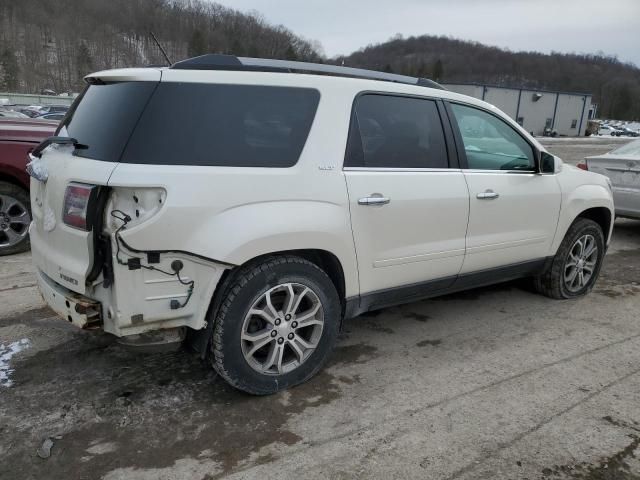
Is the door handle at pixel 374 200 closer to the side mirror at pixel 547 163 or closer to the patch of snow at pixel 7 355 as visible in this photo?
the side mirror at pixel 547 163

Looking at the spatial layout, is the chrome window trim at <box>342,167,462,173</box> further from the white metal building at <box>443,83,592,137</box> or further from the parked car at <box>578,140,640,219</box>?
the white metal building at <box>443,83,592,137</box>

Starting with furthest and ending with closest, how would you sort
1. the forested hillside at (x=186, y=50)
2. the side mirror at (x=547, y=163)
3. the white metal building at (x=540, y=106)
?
the forested hillside at (x=186, y=50), the white metal building at (x=540, y=106), the side mirror at (x=547, y=163)

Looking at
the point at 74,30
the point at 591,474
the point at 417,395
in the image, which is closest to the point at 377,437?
the point at 417,395

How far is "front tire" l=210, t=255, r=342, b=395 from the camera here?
2814 mm

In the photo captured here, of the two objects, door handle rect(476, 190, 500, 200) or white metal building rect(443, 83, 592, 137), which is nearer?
door handle rect(476, 190, 500, 200)

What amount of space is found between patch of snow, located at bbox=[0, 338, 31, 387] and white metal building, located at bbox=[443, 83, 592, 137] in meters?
56.9

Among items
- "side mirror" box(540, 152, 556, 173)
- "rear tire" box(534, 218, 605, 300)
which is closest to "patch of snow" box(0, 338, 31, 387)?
"side mirror" box(540, 152, 556, 173)

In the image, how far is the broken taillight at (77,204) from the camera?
2562mm

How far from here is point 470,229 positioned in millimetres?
3803

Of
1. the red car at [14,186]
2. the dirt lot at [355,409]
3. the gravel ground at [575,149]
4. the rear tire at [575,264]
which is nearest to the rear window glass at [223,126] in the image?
the dirt lot at [355,409]

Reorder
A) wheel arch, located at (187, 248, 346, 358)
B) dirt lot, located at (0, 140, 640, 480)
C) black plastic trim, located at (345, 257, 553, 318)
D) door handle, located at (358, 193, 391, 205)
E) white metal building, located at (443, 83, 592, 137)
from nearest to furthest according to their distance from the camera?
dirt lot, located at (0, 140, 640, 480) < wheel arch, located at (187, 248, 346, 358) < door handle, located at (358, 193, 391, 205) < black plastic trim, located at (345, 257, 553, 318) < white metal building, located at (443, 83, 592, 137)

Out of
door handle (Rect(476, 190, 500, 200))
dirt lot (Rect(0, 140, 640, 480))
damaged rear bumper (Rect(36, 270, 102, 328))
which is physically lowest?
dirt lot (Rect(0, 140, 640, 480))

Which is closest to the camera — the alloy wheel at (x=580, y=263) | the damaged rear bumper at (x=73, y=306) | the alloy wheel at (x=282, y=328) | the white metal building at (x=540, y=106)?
the damaged rear bumper at (x=73, y=306)

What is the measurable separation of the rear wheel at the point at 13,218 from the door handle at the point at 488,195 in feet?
15.5
